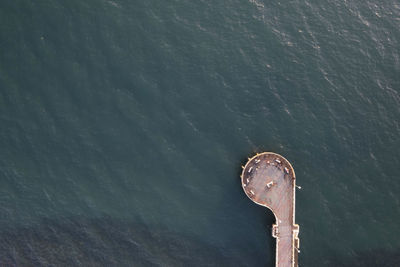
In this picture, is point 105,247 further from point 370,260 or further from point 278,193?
point 370,260

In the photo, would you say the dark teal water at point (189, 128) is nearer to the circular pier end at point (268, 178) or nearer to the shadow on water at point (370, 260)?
the shadow on water at point (370, 260)

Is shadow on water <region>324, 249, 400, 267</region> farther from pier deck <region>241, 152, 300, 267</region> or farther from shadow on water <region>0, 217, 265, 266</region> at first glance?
shadow on water <region>0, 217, 265, 266</region>

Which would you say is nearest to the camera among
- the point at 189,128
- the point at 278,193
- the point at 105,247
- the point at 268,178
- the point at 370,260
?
the point at 105,247

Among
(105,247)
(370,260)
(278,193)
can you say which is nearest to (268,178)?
(278,193)

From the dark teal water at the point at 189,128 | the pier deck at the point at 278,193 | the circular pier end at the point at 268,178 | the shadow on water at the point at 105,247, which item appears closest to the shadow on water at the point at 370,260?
the dark teal water at the point at 189,128

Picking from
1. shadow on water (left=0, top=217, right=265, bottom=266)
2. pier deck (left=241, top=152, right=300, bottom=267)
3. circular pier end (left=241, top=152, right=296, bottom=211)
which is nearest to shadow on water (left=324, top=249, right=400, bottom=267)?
pier deck (left=241, top=152, right=300, bottom=267)

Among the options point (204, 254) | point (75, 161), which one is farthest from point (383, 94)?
point (75, 161)
